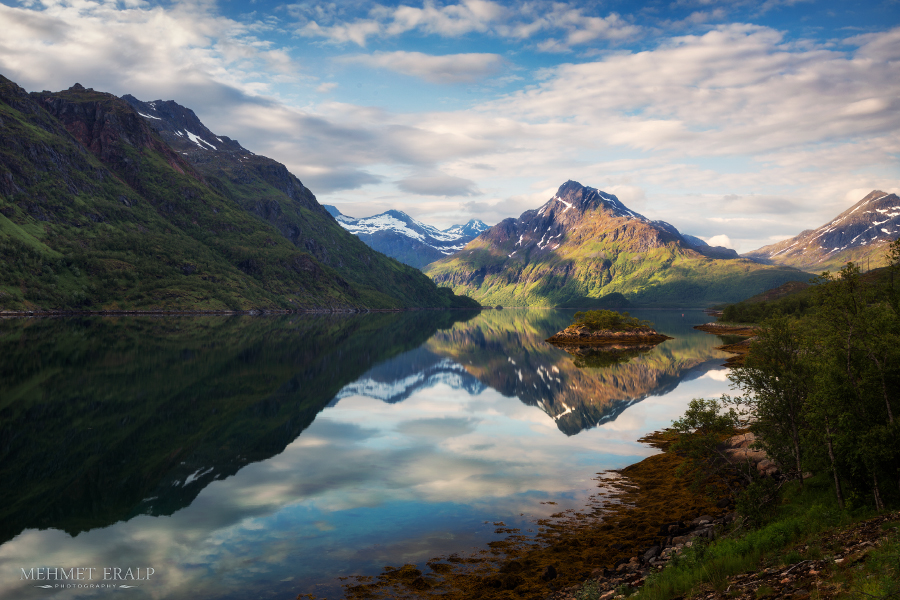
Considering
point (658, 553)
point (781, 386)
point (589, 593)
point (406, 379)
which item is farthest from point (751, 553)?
point (406, 379)

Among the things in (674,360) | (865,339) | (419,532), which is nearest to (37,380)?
(419,532)

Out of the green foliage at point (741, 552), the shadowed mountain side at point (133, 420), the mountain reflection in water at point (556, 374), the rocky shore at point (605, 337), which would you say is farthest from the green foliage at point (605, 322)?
the green foliage at point (741, 552)

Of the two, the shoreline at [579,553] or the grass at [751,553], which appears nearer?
the grass at [751,553]

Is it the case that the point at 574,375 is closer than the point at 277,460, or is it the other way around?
the point at 277,460

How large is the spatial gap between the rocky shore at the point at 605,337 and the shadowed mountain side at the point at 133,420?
257ft

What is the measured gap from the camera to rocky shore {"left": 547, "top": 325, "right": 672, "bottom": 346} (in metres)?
150

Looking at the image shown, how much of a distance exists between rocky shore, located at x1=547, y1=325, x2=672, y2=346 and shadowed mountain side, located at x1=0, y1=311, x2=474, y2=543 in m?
78.3

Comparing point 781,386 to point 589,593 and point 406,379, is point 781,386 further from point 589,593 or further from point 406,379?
point 406,379

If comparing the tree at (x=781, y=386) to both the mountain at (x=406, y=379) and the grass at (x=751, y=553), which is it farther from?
the mountain at (x=406, y=379)

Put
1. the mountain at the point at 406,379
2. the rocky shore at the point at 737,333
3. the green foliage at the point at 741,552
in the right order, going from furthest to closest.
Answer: the rocky shore at the point at 737,333
the mountain at the point at 406,379
the green foliage at the point at 741,552

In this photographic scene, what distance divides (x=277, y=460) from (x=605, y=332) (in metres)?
137

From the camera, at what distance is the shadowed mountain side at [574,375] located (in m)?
60.7

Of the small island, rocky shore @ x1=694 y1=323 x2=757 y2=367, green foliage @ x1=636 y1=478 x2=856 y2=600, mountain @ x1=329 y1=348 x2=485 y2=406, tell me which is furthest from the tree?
the small island

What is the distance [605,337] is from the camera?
157m
